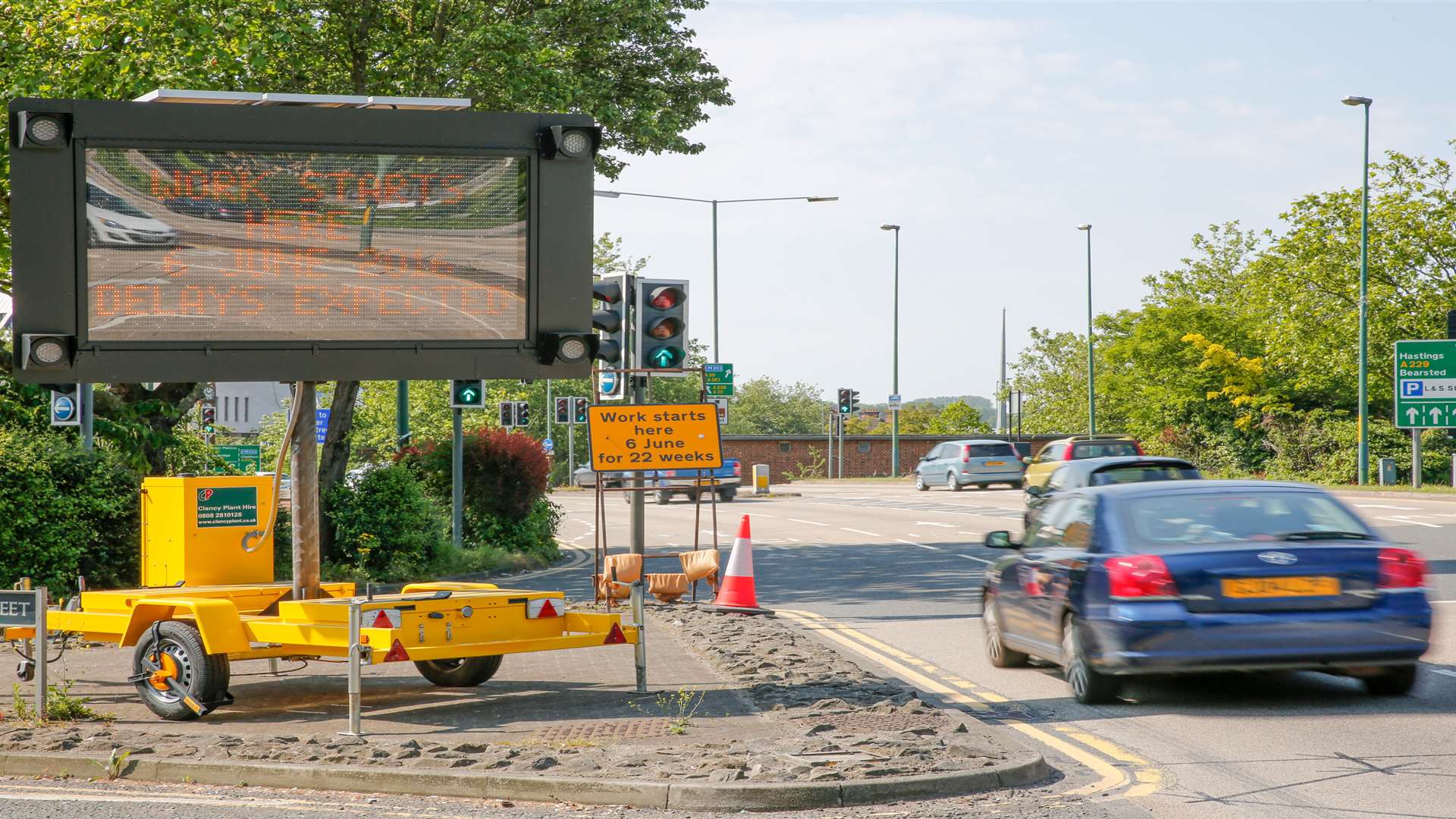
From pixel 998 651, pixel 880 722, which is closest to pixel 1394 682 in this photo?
pixel 998 651

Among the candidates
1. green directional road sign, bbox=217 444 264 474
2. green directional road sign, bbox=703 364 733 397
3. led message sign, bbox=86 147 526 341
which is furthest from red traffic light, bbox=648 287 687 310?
green directional road sign, bbox=703 364 733 397

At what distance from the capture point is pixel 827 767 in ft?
22.0

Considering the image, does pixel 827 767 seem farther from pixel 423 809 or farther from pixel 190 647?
pixel 190 647

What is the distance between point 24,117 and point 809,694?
5.52 meters

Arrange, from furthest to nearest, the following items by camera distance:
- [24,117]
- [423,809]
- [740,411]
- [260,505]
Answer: [740,411]
[260,505]
[24,117]
[423,809]

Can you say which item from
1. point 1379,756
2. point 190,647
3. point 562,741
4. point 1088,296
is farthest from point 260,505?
point 1088,296

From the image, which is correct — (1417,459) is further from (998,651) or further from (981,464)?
(998,651)

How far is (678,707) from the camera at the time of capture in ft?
28.6

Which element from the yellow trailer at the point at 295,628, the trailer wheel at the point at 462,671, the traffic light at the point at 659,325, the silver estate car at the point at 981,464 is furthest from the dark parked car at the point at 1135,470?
the silver estate car at the point at 981,464

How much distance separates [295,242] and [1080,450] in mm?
20513

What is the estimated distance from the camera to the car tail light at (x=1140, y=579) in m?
8.49

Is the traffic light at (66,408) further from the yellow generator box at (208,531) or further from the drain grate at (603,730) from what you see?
the drain grate at (603,730)

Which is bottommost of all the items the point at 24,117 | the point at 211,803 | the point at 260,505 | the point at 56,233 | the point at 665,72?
the point at 211,803

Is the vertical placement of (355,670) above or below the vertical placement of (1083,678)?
above
